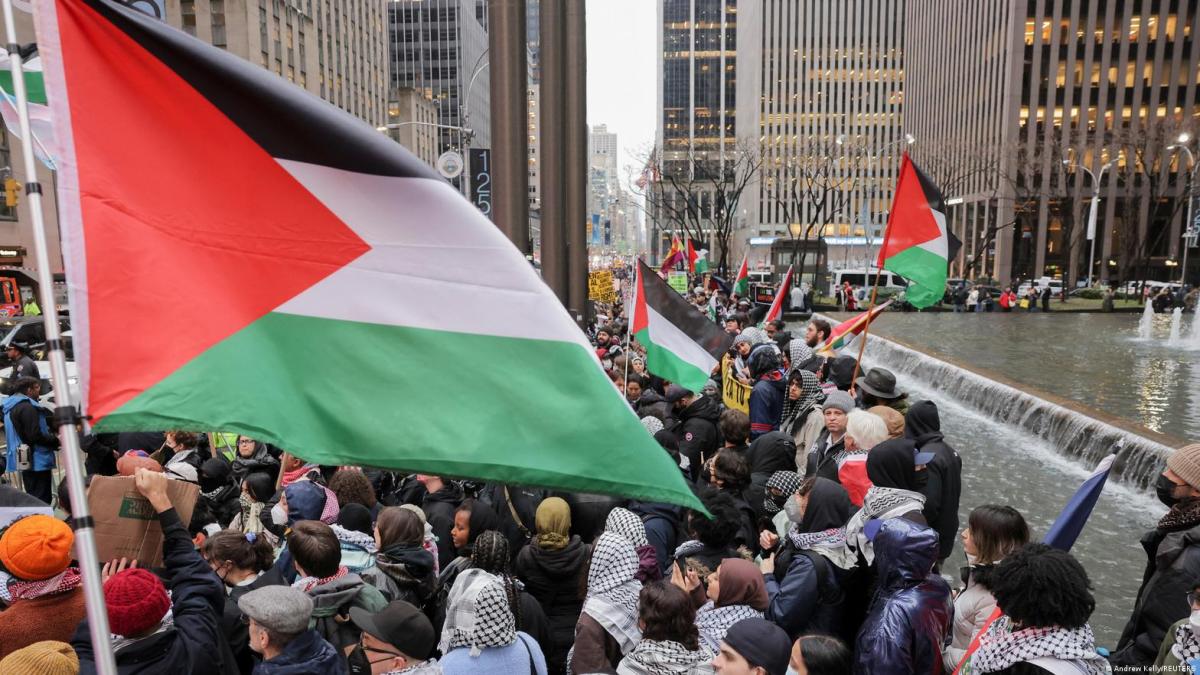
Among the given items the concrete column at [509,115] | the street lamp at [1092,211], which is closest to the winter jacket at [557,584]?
the concrete column at [509,115]

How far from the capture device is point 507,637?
3.34 metres

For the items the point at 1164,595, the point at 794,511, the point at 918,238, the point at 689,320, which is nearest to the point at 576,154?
the point at 918,238

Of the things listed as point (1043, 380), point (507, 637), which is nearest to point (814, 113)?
point (1043, 380)

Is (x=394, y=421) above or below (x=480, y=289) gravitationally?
below

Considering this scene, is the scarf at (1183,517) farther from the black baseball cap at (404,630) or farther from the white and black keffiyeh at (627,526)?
the black baseball cap at (404,630)

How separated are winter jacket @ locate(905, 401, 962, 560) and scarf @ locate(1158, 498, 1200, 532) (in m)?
1.49

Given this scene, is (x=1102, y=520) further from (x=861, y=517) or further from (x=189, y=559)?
(x=189, y=559)

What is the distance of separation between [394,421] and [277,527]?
332 centimetres

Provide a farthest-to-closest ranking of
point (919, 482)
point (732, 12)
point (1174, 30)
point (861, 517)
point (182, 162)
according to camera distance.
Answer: point (732, 12) → point (1174, 30) → point (919, 482) → point (861, 517) → point (182, 162)

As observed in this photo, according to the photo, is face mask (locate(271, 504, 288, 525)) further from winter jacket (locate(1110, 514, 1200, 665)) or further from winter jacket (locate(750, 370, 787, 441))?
winter jacket (locate(750, 370, 787, 441))

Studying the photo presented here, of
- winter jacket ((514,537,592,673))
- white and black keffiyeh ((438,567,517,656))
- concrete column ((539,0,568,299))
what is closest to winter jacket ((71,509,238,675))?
white and black keffiyeh ((438,567,517,656))

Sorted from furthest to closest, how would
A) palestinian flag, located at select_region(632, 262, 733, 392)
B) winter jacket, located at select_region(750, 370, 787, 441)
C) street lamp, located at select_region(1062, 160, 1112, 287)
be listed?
street lamp, located at select_region(1062, 160, 1112, 287)
winter jacket, located at select_region(750, 370, 787, 441)
palestinian flag, located at select_region(632, 262, 733, 392)

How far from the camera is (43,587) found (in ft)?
11.0

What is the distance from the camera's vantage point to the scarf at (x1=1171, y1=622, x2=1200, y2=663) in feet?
10.3
